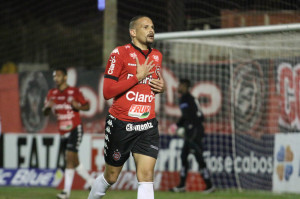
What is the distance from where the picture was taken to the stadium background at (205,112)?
39.3 feet

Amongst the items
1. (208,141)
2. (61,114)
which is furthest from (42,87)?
(208,141)

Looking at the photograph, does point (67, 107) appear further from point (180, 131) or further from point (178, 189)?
point (178, 189)

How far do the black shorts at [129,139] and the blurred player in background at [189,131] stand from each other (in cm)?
551

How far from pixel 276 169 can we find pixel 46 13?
10381 mm

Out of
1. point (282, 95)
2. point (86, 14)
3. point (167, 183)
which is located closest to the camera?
point (282, 95)

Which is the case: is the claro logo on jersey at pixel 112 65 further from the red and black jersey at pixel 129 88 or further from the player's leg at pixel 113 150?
the player's leg at pixel 113 150

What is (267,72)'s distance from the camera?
1216cm

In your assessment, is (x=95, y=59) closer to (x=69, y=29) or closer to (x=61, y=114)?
(x=69, y=29)

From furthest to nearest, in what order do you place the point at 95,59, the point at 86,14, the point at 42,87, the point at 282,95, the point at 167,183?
the point at 95,59, the point at 86,14, the point at 42,87, the point at 167,183, the point at 282,95

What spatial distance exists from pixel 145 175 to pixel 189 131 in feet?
Result: 19.3

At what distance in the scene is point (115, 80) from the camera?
21.3 feet

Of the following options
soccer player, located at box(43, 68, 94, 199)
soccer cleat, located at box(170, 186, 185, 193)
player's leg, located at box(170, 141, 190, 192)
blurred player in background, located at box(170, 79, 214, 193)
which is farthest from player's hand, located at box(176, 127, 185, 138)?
soccer player, located at box(43, 68, 94, 199)

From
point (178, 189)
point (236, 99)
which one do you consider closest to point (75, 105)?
point (178, 189)

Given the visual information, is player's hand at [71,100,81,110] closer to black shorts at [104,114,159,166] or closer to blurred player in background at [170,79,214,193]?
blurred player in background at [170,79,214,193]
